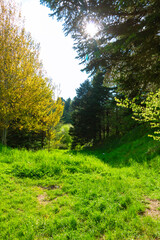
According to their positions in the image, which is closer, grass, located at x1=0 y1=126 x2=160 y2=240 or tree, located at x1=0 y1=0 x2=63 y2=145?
grass, located at x1=0 y1=126 x2=160 y2=240

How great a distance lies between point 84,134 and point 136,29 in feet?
53.5

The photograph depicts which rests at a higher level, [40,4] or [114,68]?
[40,4]

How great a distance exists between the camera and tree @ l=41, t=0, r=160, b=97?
7.38 feet

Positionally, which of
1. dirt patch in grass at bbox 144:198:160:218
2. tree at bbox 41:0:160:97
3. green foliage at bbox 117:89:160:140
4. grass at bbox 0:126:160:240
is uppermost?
tree at bbox 41:0:160:97

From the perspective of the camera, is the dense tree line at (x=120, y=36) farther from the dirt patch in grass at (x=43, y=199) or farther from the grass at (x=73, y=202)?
the dirt patch in grass at (x=43, y=199)

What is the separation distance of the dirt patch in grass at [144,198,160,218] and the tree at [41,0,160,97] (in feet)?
8.20

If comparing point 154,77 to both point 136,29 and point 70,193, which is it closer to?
point 136,29

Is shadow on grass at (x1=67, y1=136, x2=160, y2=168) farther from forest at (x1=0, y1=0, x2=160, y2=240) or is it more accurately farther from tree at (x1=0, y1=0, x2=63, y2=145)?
tree at (x1=0, y1=0, x2=63, y2=145)

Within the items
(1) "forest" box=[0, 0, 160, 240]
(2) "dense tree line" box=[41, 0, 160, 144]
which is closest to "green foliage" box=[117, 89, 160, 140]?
(1) "forest" box=[0, 0, 160, 240]

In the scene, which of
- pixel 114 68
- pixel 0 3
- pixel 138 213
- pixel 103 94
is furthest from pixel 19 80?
pixel 103 94

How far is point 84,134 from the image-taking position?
18234 mm

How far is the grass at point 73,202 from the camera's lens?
217 centimetres

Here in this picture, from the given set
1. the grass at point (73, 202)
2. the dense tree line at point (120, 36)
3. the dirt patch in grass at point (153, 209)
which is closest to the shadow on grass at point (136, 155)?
the grass at point (73, 202)

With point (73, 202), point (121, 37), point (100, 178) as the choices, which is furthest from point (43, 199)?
point (121, 37)
